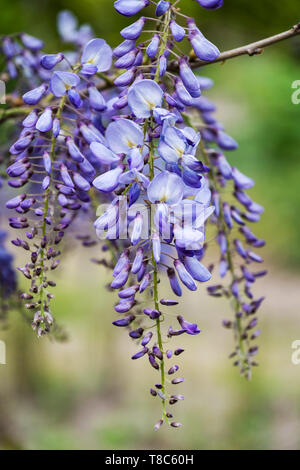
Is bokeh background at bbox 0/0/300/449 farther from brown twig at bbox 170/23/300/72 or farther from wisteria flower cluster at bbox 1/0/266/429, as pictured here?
brown twig at bbox 170/23/300/72

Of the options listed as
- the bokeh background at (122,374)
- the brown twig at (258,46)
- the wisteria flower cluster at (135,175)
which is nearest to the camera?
the wisteria flower cluster at (135,175)

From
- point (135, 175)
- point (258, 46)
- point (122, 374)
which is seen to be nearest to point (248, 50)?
point (258, 46)

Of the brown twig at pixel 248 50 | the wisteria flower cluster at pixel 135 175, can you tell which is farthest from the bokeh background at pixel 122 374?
the brown twig at pixel 248 50

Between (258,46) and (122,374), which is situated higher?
(258,46)

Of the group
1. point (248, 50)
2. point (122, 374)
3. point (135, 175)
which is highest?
point (248, 50)

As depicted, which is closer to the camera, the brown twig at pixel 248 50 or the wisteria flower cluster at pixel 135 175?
the wisteria flower cluster at pixel 135 175

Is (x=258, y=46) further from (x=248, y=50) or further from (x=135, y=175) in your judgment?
(x=135, y=175)

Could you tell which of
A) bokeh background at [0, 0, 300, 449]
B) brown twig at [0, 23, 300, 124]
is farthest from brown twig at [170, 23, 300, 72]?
bokeh background at [0, 0, 300, 449]

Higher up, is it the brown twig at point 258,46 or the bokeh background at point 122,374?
the brown twig at point 258,46

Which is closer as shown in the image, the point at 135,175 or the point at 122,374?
the point at 135,175

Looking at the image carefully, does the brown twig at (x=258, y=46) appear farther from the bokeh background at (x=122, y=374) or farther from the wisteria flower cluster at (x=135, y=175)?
the bokeh background at (x=122, y=374)

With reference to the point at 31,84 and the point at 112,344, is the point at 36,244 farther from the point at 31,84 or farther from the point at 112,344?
the point at 112,344

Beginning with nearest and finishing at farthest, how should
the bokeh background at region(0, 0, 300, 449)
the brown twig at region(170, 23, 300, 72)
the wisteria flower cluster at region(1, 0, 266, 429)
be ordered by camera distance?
the wisteria flower cluster at region(1, 0, 266, 429) → the brown twig at region(170, 23, 300, 72) → the bokeh background at region(0, 0, 300, 449)
